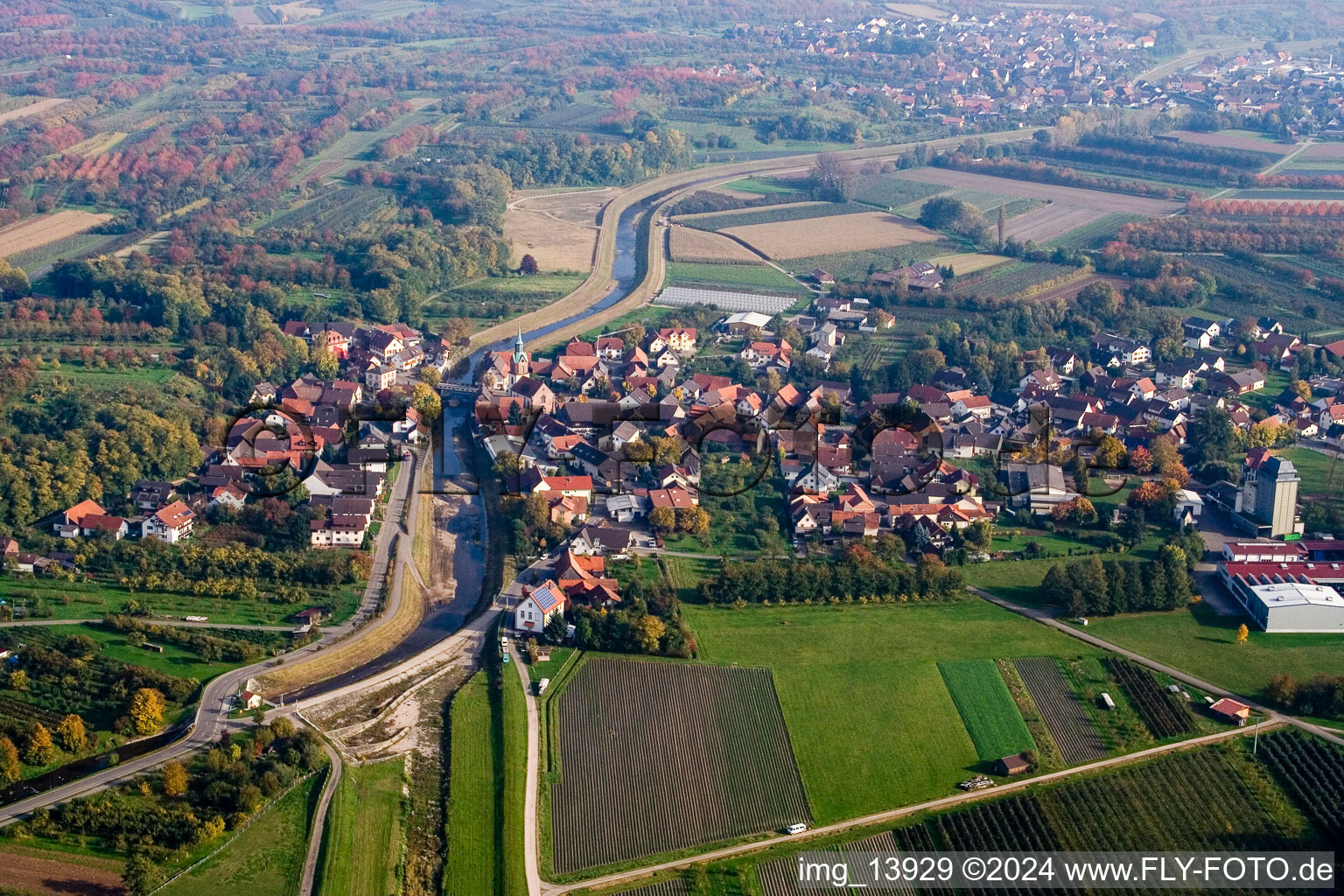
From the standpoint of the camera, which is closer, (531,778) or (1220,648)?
(531,778)

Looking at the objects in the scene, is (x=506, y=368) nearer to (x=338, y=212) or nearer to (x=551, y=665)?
(x=551, y=665)

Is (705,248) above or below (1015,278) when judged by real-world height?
above

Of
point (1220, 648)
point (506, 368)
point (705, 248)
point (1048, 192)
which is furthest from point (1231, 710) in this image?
point (1048, 192)

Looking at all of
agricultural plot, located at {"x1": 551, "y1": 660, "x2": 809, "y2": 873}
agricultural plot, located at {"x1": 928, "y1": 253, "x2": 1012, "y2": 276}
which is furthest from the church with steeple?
agricultural plot, located at {"x1": 928, "y1": 253, "x2": 1012, "y2": 276}

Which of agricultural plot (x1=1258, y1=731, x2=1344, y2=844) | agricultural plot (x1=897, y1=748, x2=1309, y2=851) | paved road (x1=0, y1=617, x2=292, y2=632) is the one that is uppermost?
paved road (x1=0, y1=617, x2=292, y2=632)

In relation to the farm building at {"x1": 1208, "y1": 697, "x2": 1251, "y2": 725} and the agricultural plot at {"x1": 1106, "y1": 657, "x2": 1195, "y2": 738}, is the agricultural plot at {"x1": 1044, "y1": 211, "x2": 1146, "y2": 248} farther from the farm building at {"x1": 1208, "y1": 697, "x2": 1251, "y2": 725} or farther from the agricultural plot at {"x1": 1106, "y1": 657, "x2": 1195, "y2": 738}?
the farm building at {"x1": 1208, "y1": 697, "x2": 1251, "y2": 725}

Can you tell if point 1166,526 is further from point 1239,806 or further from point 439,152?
point 439,152
